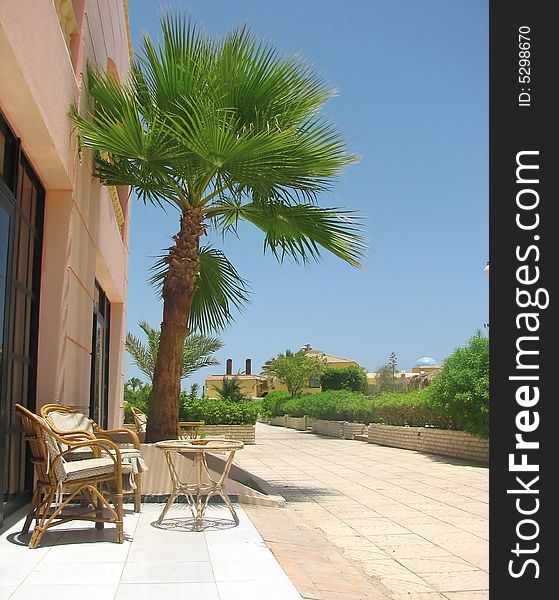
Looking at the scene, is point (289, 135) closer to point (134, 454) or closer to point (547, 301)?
point (134, 454)

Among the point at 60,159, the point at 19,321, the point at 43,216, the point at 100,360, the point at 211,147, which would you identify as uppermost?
the point at 211,147

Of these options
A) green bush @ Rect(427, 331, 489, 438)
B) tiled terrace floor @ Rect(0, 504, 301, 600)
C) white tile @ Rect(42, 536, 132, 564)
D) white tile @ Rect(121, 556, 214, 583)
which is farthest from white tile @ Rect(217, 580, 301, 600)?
green bush @ Rect(427, 331, 489, 438)

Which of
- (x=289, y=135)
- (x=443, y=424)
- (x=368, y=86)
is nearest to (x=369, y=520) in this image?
(x=289, y=135)

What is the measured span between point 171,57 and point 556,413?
Result: 5.90m

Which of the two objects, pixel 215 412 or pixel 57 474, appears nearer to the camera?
pixel 57 474

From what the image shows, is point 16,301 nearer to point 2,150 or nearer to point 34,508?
point 2,150

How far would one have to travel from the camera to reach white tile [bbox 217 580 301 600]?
12.2ft

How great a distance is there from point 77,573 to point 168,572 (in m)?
0.50

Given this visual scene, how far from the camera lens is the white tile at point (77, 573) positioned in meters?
3.94

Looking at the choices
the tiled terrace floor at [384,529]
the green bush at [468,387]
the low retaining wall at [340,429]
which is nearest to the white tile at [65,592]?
the tiled terrace floor at [384,529]

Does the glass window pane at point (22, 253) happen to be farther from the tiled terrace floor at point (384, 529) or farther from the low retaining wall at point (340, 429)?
the low retaining wall at point (340, 429)

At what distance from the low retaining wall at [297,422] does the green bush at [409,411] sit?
1116 centimetres

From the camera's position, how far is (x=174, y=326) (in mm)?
8023

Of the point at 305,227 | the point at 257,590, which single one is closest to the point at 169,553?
the point at 257,590
